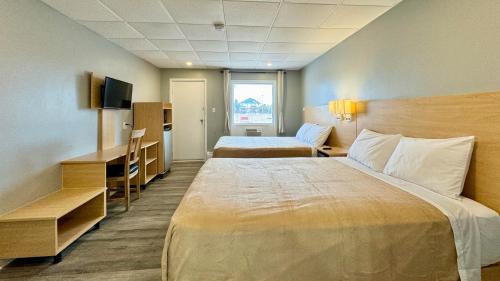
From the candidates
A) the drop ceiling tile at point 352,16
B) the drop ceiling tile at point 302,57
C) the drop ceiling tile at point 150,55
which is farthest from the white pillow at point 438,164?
the drop ceiling tile at point 150,55

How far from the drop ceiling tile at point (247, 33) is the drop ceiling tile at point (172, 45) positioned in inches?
31.7

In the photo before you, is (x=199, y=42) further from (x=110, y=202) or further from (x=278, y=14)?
(x=110, y=202)

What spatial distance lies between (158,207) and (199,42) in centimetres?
258

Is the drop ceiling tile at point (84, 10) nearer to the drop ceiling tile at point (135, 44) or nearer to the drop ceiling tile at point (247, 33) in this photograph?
the drop ceiling tile at point (135, 44)

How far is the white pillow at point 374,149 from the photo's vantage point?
2404mm

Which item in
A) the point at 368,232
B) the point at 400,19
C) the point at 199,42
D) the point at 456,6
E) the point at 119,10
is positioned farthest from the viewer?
the point at 199,42

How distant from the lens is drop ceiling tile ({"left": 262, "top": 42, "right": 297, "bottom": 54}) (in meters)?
4.11

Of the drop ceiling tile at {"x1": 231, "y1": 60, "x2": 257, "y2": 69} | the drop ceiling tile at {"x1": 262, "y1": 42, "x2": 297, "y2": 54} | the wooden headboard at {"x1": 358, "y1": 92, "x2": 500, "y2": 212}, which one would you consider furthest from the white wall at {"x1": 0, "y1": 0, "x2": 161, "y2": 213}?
the wooden headboard at {"x1": 358, "y1": 92, "x2": 500, "y2": 212}

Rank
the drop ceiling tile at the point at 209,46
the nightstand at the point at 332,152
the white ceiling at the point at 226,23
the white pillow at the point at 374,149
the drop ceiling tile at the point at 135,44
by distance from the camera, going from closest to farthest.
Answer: the white pillow at the point at 374,149 → the white ceiling at the point at 226,23 → the nightstand at the point at 332,152 → the drop ceiling tile at the point at 135,44 → the drop ceiling tile at the point at 209,46

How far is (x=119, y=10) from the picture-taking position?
2809 mm

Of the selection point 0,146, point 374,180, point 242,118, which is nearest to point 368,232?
point 374,180

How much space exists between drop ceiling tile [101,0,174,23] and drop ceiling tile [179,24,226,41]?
0.95 feet

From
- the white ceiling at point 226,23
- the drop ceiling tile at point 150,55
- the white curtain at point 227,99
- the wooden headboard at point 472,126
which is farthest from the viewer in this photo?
the white curtain at point 227,99

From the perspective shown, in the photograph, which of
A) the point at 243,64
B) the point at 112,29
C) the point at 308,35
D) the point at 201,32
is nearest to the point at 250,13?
the point at 201,32
